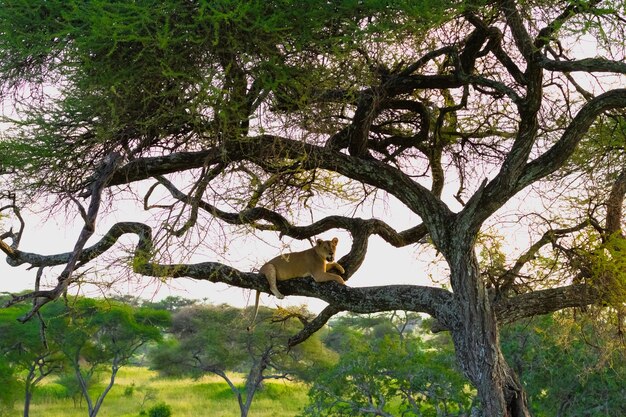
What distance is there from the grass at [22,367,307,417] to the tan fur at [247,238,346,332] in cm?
1870

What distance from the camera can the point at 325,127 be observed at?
24.6 feet

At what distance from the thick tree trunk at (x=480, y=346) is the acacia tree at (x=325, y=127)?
17mm

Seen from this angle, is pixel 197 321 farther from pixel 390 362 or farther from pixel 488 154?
pixel 488 154

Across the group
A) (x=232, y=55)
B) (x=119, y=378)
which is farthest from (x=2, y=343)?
(x=232, y=55)

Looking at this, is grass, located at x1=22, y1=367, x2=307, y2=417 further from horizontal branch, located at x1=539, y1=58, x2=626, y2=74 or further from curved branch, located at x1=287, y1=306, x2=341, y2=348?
horizontal branch, located at x1=539, y1=58, x2=626, y2=74

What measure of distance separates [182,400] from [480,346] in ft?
73.6

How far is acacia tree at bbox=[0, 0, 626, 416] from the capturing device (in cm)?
670

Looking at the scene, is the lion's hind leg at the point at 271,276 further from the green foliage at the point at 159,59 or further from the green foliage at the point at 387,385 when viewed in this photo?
the green foliage at the point at 387,385

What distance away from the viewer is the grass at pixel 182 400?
27.0m

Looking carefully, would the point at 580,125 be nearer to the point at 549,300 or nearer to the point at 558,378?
the point at 549,300

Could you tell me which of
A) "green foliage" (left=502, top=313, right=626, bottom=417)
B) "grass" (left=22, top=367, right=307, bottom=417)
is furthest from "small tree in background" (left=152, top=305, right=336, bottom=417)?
"green foliage" (left=502, top=313, right=626, bottom=417)

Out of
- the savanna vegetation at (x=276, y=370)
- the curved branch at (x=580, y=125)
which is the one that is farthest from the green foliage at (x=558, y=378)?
the curved branch at (x=580, y=125)

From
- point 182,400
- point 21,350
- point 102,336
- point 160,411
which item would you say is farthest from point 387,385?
point 182,400

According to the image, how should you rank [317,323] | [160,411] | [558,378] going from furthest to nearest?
1. [160,411]
2. [558,378]
3. [317,323]
